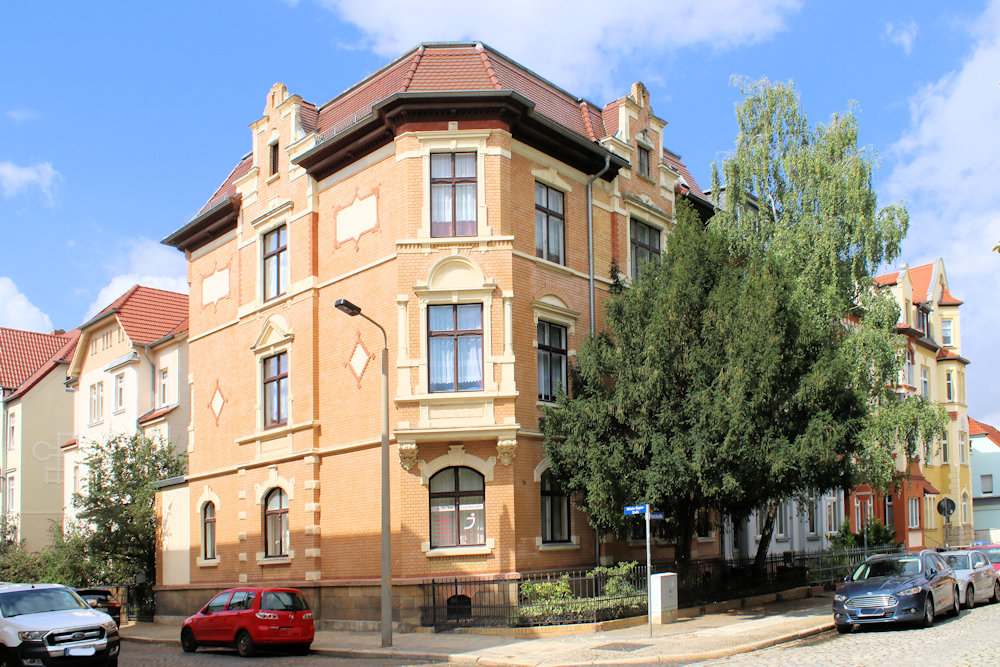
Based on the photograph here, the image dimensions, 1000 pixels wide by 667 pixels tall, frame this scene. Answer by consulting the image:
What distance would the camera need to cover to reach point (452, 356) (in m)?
23.0

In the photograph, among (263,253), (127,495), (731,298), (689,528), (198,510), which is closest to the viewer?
(731,298)

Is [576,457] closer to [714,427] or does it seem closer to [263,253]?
[714,427]

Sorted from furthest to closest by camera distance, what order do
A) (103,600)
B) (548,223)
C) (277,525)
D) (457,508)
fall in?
(103,600), (277,525), (548,223), (457,508)

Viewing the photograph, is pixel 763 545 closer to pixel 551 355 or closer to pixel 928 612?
pixel 928 612

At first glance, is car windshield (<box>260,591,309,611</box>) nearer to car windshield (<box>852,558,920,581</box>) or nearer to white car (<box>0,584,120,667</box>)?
Answer: white car (<box>0,584,120,667</box>)

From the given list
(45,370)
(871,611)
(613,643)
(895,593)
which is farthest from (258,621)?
(45,370)

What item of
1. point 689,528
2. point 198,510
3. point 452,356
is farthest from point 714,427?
point 198,510

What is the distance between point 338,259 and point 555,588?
10387 millimetres

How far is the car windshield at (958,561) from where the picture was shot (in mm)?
22844

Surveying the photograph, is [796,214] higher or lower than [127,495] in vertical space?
higher

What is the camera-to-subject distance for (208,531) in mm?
30125

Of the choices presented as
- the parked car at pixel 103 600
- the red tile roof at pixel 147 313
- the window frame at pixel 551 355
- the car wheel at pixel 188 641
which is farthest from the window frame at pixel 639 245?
the red tile roof at pixel 147 313

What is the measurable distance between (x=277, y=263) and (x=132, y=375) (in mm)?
15651

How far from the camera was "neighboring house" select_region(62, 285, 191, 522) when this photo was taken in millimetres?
37844
